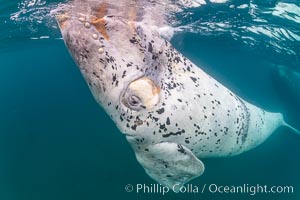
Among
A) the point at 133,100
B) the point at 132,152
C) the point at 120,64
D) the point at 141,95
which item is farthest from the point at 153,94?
the point at 132,152

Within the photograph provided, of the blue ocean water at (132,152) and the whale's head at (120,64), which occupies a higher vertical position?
the whale's head at (120,64)

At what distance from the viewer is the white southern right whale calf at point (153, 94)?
5039mm

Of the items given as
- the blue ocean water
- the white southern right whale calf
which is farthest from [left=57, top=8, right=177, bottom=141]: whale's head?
the blue ocean water

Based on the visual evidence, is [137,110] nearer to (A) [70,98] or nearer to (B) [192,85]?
(B) [192,85]

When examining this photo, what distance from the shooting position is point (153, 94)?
215 inches

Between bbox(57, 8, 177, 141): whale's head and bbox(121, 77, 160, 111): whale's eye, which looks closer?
bbox(57, 8, 177, 141): whale's head

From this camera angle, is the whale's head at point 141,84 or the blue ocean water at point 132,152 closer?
the whale's head at point 141,84

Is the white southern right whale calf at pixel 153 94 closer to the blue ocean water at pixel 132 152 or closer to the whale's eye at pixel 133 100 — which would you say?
the whale's eye at pixel 133 100

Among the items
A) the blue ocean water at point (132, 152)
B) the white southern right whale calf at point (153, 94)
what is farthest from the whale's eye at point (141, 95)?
the blue ocean water at point (132, 152)

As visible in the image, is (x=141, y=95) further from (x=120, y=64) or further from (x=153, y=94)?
(x=120, y=64)

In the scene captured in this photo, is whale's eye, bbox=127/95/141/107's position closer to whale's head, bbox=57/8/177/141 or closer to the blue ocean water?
whale's head, bbox=57/8/177/141

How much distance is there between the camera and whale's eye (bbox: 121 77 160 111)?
17.3 feet

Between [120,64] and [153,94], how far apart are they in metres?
0.82

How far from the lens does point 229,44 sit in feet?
56.9
